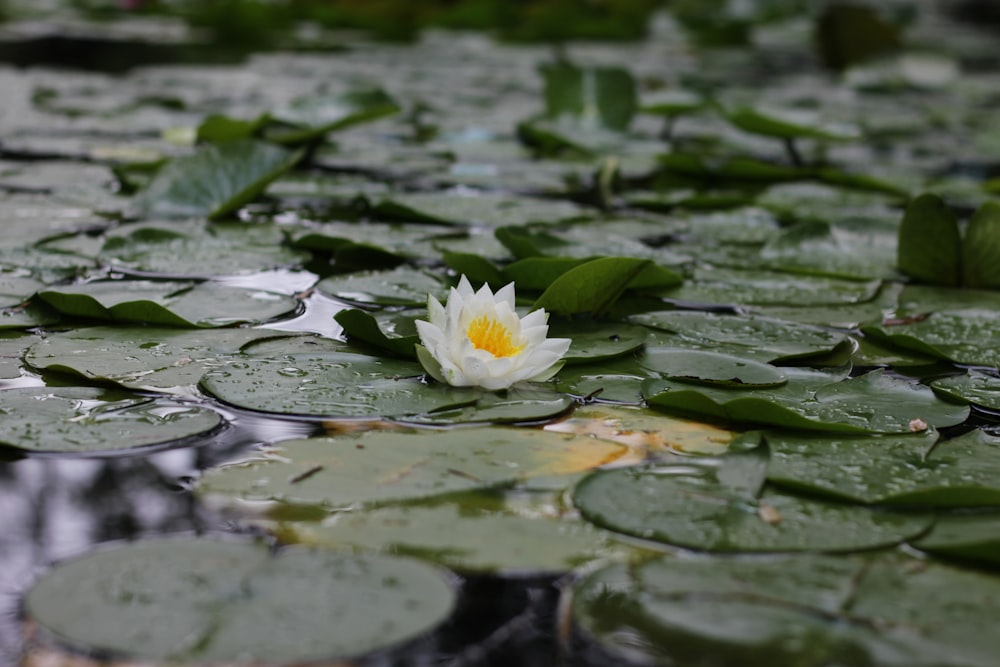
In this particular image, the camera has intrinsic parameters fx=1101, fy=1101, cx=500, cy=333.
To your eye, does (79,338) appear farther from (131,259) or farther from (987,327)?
(987,327)

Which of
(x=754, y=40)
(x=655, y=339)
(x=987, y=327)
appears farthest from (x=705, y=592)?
(x=754, y=40)

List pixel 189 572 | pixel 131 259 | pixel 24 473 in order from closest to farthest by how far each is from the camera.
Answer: pixel 189 572 < pixel 24 473 < pixel 131 259

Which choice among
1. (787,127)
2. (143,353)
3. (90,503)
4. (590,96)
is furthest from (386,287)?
(590,96)

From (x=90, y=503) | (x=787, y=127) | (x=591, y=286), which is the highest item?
(x=787, y=127)

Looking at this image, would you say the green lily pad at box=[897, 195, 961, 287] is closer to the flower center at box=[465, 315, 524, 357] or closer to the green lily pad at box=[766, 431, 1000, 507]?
the green lily pad at box=[766, 431, 1000, 507]

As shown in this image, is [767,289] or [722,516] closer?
[722,516]

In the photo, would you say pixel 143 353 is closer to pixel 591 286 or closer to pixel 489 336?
pixel 489 336

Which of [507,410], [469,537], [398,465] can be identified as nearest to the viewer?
[469,537]
